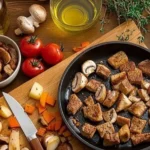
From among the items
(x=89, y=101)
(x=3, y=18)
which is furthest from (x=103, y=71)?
(x=3, y=18)

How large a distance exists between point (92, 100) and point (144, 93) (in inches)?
10.2

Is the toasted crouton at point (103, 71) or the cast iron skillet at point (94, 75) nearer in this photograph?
the cast iron skillet at point (94, 75)

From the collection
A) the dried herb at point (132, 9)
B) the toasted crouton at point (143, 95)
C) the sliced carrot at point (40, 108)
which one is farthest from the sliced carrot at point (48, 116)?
the dried herb at point (132, 9)

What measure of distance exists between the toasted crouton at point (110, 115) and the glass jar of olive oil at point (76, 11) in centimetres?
53

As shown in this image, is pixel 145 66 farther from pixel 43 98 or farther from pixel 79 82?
pixel 43 98

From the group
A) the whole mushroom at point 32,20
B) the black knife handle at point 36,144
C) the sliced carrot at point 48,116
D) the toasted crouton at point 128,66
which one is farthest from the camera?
the whole mushroom at point 32,20

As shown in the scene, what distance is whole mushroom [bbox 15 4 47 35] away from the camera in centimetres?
259

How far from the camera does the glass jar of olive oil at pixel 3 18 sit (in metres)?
2.52

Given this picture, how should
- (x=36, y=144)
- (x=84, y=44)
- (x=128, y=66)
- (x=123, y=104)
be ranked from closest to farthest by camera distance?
1. (x=36, y=144)
2. (x=123, y=104)
3. (x=128, y=66)
4. (x=84, y=44)

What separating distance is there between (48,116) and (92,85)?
267 millimetres

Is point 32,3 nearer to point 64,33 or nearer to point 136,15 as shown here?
point 64,33

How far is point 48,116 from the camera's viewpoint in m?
2.39

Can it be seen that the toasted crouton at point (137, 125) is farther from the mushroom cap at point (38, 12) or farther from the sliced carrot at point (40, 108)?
the mushroom cap at point (38, 12)

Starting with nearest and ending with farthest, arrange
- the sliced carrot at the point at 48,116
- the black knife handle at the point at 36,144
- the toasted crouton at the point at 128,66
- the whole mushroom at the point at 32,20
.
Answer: the black knife handle at the point at 36,144
the sliced carrot at the point at 48,116
the toasted crouton at the point at 128,66
the whole mushroom at the point at 32,20
